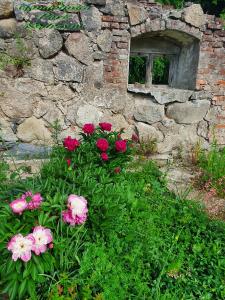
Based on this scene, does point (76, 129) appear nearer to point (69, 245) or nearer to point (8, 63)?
point (8, 63)

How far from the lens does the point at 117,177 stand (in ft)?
9.14

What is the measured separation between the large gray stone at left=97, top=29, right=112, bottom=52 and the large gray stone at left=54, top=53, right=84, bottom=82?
34 centimetres

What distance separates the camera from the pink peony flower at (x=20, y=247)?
166 centimetres

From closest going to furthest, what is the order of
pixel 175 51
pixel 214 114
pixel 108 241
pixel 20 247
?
pixel 20 247 → pixel 108 241 → pixel 214 114 → pixel 175 51

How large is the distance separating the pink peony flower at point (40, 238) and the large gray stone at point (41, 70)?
2354mm

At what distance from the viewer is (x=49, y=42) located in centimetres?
363

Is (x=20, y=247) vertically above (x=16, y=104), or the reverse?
(x=16, y=104)

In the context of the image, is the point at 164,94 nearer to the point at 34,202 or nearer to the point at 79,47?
the point at 79,47

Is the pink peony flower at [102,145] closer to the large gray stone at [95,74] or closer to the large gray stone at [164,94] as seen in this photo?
the large gray stone at [95,74]

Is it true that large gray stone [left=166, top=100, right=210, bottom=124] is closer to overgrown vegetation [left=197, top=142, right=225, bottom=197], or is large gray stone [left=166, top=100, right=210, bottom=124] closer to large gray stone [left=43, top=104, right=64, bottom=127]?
overgrown vegetation [left=197, top=142, right=225, bottom=197]

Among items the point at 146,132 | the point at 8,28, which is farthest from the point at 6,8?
the point at 146,132

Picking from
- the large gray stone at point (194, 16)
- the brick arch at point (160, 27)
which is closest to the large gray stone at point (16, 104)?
the brick arch at point (160, 27)

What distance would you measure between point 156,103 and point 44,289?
2953 millimetres

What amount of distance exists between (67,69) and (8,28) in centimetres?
76
